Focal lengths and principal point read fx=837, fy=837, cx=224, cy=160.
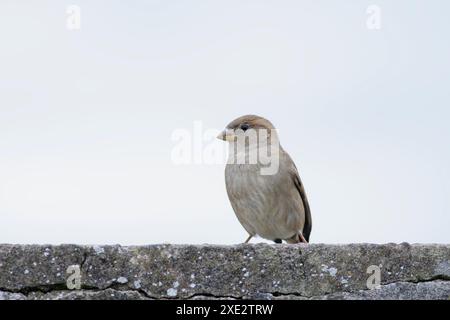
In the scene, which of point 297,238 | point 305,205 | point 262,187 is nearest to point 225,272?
point 262,187

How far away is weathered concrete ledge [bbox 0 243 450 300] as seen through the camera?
351cm

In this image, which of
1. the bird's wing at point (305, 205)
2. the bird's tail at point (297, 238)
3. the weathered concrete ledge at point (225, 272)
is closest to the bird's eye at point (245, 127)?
the bird's wing at point (305, 205)

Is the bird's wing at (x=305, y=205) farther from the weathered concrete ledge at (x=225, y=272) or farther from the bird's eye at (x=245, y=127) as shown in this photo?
the weathered concrete ledge at (x=225, y=272)

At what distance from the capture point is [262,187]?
6.28 metres

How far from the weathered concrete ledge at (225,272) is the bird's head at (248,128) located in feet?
9.69

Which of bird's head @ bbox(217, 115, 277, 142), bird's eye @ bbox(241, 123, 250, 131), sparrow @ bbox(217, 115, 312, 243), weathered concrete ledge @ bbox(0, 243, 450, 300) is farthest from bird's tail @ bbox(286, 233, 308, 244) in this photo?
weathered concrete ledge @ bbox(0, 243, 450, 300)

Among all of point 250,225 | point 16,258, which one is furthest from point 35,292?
point 250,225

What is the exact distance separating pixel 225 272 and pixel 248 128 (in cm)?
315

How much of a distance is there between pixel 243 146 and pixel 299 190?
58 cm

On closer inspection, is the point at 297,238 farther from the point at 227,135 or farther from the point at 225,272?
the point at 225,272

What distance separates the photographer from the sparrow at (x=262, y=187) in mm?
6293

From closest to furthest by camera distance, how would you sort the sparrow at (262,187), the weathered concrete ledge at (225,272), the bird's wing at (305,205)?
the weathered concrete ledge at (225,272), the sparrow at (262,187), the bird's wing at (305,205)

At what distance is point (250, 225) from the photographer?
253 inches
